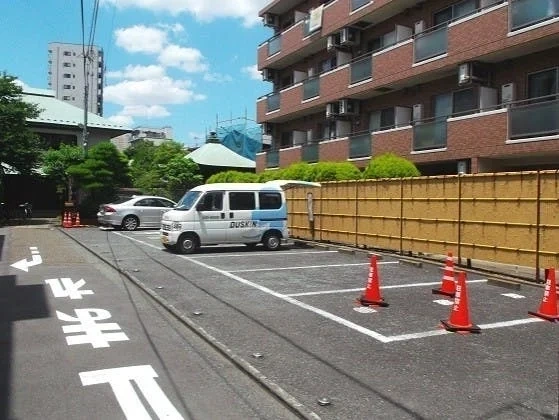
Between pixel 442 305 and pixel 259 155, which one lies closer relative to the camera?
pixel 442 305

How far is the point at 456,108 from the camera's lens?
1881 centimetres

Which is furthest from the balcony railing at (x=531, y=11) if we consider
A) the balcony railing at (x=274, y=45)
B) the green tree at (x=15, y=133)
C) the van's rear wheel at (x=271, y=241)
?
the green tree at (x=15, y=133)

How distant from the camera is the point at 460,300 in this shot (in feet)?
22.8

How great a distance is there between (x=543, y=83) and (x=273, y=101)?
16577 millimetres

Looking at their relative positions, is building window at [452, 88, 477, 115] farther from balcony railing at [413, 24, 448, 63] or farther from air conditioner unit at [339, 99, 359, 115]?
air conditioner unit at [339, 99, 359, 115]

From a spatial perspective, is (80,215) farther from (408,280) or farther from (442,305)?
(442,305)

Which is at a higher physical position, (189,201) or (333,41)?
(333,41)

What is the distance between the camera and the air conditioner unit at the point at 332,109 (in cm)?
2444

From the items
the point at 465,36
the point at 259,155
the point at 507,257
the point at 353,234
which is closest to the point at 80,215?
the point at 259,155

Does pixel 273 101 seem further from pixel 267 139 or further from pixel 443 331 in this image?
pixel 443 331

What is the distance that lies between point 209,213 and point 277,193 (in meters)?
2.18

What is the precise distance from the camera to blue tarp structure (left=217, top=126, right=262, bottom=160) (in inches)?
2016

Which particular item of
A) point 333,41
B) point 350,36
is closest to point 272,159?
point 333,41

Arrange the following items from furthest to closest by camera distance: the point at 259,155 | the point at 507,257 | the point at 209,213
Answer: the point at 259,155 → the point at 209,213 → the point at 507,257
